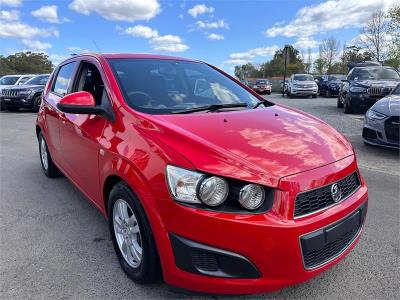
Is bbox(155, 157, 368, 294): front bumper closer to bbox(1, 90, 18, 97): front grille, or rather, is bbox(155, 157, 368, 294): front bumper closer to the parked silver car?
the parked silver car

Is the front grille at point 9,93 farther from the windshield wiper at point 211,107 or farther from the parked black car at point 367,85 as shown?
the windshield wiper at point 211,107

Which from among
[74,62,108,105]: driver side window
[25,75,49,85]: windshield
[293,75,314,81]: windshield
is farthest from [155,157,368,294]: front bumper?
[293,75,314,81]: windshield

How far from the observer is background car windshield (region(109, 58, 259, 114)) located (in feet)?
10.0

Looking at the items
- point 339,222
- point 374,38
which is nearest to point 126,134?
point 339,222

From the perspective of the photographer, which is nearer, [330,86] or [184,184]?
[184,184]

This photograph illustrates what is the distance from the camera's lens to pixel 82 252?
10.3 ft

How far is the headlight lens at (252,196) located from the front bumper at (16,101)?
15538 mm

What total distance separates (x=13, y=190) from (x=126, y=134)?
2929 millimetres

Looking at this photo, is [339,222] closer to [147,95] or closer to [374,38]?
[147,95]

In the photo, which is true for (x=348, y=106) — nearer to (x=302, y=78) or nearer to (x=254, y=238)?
(x=254, y=238)

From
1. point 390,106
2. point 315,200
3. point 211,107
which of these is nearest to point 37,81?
point 390,106

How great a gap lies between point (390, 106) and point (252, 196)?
5.20m

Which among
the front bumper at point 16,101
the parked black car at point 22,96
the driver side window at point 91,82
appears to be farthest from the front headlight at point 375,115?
the front bumper at point 16,101

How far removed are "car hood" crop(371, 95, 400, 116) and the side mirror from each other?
5.03 metres
